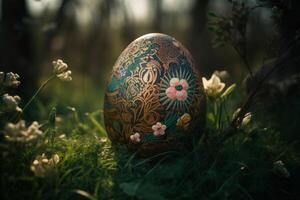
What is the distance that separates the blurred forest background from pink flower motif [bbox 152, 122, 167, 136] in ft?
6.14

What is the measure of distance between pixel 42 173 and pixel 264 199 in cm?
142

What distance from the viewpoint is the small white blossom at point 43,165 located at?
2221mm

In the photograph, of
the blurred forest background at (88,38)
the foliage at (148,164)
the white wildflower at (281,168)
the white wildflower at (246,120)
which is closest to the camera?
the foliage at (148,164)

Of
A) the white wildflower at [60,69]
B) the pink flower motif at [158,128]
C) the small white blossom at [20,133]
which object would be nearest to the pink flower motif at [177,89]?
the pink flower motif at [158,128]

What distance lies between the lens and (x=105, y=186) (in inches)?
95.1

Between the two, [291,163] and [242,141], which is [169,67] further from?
[291,163]

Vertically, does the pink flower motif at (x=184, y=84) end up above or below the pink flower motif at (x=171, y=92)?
above

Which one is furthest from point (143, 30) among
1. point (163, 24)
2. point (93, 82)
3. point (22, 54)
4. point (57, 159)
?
point (57, 159)

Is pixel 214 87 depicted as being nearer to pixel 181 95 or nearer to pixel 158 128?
pixel 181 95

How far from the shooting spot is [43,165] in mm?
2410

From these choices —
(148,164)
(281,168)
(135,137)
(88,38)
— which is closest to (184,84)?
(135,137)

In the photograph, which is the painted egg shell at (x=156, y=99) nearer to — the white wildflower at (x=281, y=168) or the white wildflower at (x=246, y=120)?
the white wildflower at (x=246, y=120)

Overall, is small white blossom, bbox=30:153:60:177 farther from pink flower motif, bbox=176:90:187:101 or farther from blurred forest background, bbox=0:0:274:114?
blurred forest background, bbox=0:0:274:114

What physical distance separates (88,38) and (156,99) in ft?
16.9
